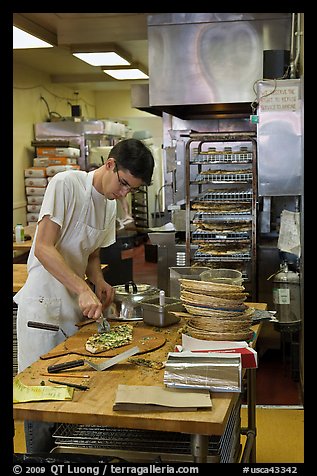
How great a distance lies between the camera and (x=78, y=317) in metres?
2.92

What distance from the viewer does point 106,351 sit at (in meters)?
2.35

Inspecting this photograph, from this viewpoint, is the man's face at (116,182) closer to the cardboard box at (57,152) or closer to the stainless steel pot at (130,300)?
the stainless steel pot at (130,300)

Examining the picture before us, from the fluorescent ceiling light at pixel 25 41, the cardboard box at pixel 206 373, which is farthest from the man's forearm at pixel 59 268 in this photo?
the fluorescent ceiling light at pixel 25 41

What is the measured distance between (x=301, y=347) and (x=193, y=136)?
1.75 m

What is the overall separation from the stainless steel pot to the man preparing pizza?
0.06m

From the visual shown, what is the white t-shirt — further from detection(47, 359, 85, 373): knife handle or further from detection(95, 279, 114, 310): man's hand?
detection(47, 359, 85, 373): knife handle

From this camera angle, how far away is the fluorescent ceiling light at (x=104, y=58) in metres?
7.08

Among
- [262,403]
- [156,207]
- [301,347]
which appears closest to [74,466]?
[262,403]

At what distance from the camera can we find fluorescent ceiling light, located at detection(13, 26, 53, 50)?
234 inches

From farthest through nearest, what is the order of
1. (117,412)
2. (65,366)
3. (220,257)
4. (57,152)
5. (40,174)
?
(57,152) → (40,174) → (220,257) → (65,366) → (117,412)

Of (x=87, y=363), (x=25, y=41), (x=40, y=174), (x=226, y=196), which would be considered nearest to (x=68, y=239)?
(x=87, y=363)

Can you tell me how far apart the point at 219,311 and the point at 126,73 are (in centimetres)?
745

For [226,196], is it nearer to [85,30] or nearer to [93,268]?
[93,268]

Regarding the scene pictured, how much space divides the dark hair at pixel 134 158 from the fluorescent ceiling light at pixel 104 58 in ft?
15.1
